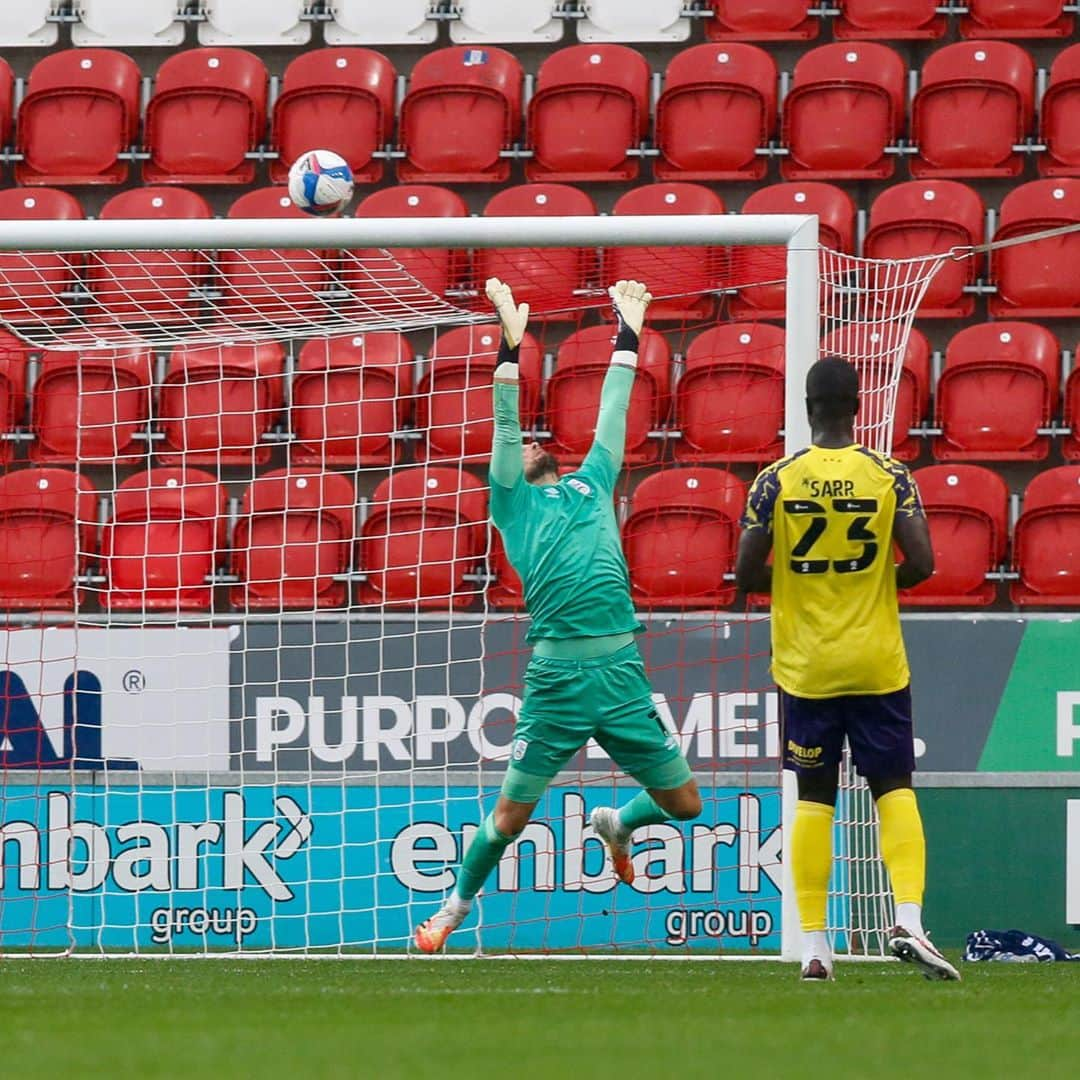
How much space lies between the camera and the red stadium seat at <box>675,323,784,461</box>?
34.3 feet

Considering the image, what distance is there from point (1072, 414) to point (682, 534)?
2325 mm

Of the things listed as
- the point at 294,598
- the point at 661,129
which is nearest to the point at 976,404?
the point at 661,129

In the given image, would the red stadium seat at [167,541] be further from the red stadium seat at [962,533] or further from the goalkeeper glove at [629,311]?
the red stadium seat at [962,533]

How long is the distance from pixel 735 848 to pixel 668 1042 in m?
4.20

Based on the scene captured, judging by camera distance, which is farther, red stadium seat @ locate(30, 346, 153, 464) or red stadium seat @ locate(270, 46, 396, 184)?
red stadium seat @ locate(270, 46, 396, 184)

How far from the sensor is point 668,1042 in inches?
173

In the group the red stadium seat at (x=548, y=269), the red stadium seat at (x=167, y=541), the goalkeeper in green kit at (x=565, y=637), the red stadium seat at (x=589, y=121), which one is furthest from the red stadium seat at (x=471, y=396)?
the goalkeeper in green kit at (x=565, y=637)

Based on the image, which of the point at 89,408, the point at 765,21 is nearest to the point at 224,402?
the point at 89,408

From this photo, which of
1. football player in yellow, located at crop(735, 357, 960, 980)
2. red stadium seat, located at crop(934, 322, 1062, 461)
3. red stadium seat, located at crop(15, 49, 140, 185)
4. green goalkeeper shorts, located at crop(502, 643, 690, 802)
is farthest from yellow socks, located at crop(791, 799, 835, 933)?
red stadium seat, located at crop(15, 49, 140, 185)

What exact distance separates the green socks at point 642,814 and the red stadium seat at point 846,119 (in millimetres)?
5837

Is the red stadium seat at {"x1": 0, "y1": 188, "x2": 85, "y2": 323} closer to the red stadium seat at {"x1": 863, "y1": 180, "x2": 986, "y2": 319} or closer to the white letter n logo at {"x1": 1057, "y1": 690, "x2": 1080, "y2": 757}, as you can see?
the red stadium seat at {"x1": 863, "y1": 180, "x2": 986, "y2": 319}

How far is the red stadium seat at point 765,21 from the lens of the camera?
12695 mm

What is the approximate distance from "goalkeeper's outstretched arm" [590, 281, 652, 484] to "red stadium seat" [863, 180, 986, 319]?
4.49 metres

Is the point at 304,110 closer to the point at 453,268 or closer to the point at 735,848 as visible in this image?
the point at 453,268
